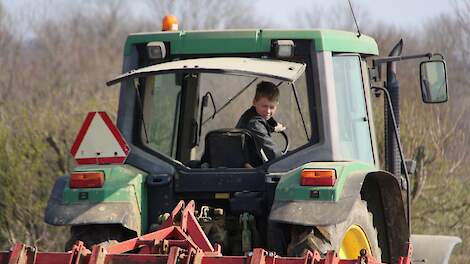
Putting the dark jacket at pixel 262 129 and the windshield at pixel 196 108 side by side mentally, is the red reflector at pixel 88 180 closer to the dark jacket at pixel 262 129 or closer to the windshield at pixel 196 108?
the windshield at pixel 196 108

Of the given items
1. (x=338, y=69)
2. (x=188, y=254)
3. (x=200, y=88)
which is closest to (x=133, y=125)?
(x=200, y=88)

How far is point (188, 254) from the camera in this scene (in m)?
6.92

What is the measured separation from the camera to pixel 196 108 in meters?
9.26

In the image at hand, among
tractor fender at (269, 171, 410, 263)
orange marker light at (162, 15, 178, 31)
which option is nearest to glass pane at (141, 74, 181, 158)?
orange marker light at (162, 15, 178, 31)

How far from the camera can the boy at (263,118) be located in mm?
8508

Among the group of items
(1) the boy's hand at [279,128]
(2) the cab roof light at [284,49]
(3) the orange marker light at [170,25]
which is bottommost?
(1) the boy's hand at [279,128]

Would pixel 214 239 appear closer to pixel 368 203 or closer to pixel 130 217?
pixel 130 217

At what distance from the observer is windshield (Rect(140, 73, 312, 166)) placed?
28.6 ft

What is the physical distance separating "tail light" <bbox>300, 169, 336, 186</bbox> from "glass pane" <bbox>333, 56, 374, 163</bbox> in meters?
0.57

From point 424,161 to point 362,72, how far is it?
7101 mm

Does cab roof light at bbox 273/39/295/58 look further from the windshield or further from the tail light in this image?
the tail light

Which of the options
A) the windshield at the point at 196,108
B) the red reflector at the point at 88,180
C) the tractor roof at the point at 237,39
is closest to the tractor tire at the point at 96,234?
the red reflector at the point at 88,180

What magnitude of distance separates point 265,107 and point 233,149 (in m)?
0.39

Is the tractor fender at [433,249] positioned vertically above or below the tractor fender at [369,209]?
below
